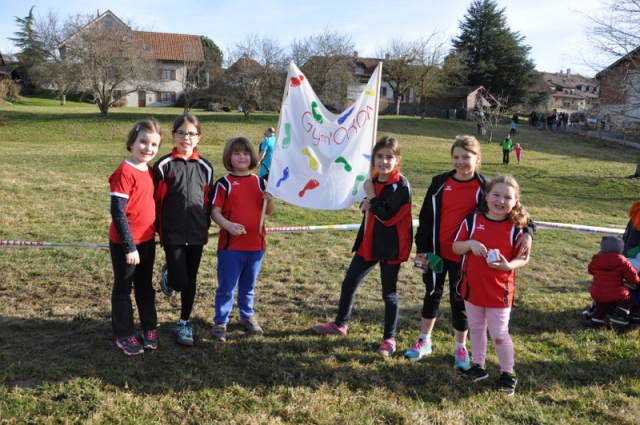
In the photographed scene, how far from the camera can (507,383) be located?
12.0ft

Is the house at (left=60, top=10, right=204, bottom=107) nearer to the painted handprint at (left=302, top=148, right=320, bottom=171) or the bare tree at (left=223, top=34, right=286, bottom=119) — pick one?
the bare tree at (left=223, top=34, right=286, bottom=119)

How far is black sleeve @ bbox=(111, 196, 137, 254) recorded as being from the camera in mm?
3662

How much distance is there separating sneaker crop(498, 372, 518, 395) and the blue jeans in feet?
7.13

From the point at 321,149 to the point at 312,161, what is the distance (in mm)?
139

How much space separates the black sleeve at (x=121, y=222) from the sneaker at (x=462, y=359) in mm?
2657

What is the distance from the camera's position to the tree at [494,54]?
52750mm

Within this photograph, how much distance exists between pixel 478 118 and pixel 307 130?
41.3m

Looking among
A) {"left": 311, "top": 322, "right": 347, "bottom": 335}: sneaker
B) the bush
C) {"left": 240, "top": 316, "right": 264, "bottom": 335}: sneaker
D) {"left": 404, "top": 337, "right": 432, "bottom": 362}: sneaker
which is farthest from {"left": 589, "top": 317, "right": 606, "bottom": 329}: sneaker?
the bush

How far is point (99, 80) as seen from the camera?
3316cm

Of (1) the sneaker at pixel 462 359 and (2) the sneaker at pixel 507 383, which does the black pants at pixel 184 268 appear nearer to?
(1) the sneaker at pixel 462 359

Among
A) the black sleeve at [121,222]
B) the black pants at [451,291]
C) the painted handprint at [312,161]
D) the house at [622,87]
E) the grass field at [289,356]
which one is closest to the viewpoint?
the grass field at [289,356]

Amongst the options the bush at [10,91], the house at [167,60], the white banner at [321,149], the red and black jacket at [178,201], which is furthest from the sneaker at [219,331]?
the house at [167,60]

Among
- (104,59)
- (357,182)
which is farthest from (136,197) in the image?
(104,59)

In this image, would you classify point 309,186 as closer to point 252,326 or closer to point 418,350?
point 252,326
